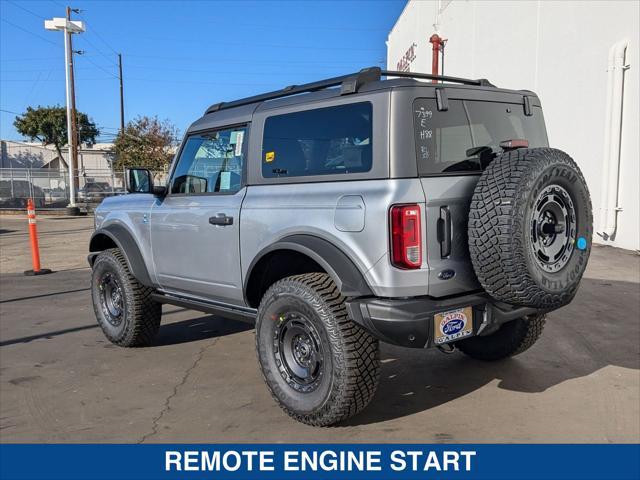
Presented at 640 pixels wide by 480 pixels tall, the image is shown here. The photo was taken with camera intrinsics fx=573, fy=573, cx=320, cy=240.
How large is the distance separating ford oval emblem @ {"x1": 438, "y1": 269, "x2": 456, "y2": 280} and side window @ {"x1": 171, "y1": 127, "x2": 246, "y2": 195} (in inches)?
67.9

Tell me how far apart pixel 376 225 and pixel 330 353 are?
2.73 ft

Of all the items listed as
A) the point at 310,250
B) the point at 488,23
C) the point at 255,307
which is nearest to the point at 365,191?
the point at 310,250

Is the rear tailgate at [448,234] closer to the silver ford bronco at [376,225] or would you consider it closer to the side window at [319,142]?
the silver ford bronco at [376,225]

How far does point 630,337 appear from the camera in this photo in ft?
18.8

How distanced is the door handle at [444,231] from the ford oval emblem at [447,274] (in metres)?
0.09

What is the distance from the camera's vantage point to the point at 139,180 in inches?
202

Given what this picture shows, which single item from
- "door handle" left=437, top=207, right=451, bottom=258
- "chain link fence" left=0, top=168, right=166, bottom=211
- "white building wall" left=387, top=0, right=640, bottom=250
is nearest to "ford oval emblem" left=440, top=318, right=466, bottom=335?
"door handle" left=437, top=207, right=451, bottom=258

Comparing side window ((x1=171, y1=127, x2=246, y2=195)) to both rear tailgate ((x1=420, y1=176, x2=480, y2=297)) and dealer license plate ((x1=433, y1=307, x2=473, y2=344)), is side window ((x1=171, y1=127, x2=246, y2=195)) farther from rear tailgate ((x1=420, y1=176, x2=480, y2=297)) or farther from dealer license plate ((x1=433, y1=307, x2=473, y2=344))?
dealer license plate ((x1=433, y1=307, x2=473, y2=344))

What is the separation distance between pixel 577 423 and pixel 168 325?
14.4 ft

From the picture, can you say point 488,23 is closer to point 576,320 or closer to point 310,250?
point 576,320

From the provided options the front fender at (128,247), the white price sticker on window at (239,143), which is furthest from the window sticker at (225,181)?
the front fender at (128,247)

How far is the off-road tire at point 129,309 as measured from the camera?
17.3ft

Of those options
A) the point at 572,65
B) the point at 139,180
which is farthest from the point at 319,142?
the point at 572,65

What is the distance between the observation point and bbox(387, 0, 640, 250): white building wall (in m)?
11.7
